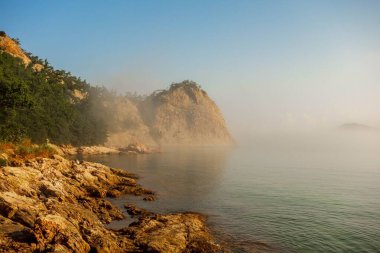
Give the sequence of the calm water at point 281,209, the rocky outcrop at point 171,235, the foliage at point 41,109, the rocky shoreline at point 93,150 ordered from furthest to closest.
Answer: the rocky shoreline at point 93,150, the foliage at point 41,109, the calm water at point 281,209, the rocky outcrop at point 171,235

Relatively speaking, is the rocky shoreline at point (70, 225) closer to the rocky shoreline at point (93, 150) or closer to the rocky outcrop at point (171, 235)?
the rocky outcrop at point (171, 235)

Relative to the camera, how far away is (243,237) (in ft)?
81.6

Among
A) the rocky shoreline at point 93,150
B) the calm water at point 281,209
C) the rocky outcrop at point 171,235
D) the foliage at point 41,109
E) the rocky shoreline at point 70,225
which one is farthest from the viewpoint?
the rocky shoreline at point 93,150

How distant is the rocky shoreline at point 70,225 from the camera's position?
16.8 m

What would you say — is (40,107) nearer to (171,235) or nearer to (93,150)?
(93,150)

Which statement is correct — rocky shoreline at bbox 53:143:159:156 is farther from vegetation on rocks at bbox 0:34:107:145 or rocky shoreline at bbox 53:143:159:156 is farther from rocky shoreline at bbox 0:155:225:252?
rocky shoreline at bbox 0:155:225:252

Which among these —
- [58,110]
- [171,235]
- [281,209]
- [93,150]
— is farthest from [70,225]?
[93,150]

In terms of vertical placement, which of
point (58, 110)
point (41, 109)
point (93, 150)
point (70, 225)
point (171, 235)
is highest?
point (58, 110)

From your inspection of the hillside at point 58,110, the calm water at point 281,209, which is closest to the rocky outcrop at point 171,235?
the calm water at point 281,209

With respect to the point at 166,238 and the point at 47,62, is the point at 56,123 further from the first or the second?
the point at 166,238

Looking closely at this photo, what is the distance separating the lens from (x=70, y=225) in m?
18.1

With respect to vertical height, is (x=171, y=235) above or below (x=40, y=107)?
below

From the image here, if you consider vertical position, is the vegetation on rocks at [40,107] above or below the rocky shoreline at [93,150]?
above

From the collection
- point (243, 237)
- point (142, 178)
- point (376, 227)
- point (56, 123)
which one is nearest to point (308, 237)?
point (243, 237)
